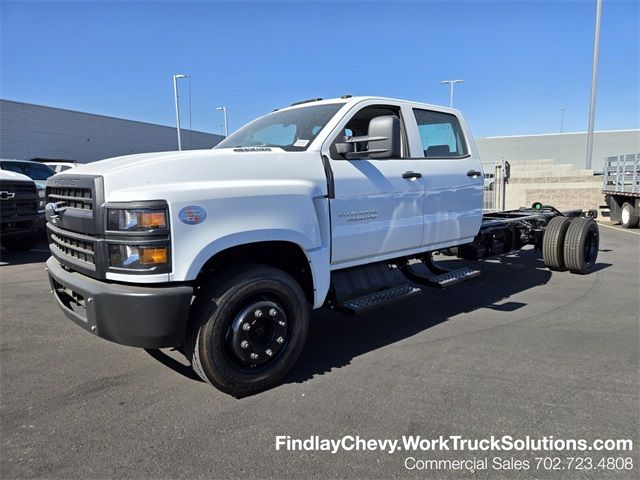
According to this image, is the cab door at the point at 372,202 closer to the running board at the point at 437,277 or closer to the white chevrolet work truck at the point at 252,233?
the white chevrolet work truck at the point at 252,233

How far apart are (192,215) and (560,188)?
16553mm

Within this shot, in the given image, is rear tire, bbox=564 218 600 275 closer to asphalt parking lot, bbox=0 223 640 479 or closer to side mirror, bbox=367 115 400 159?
asphalt parking lot, bbox=0 223 640 479

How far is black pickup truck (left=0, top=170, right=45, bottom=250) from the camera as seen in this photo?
8280mm

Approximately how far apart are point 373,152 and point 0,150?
32.3 metres

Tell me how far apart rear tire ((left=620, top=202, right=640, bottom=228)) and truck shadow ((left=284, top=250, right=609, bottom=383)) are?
8363 millimetres

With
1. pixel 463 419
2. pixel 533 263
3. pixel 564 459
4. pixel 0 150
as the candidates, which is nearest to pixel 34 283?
pixel 463 419

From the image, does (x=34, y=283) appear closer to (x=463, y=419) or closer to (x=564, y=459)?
(x=463, y=419)

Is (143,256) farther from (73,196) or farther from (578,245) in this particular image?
(578,245)

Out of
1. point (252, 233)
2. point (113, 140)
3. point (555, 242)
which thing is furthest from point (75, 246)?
point (113, 140)

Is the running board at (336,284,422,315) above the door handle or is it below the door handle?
→ below

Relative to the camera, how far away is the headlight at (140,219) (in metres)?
2.78

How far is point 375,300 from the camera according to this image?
13.2 feet

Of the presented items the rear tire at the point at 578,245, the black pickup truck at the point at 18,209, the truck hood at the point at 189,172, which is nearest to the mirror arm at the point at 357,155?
the truck hood at the point at 189,172

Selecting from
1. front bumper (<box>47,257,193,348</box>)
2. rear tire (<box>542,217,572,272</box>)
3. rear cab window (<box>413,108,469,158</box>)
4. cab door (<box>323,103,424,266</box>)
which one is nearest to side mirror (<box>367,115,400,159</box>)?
cab door (<box>323,103,424,266</box>)
